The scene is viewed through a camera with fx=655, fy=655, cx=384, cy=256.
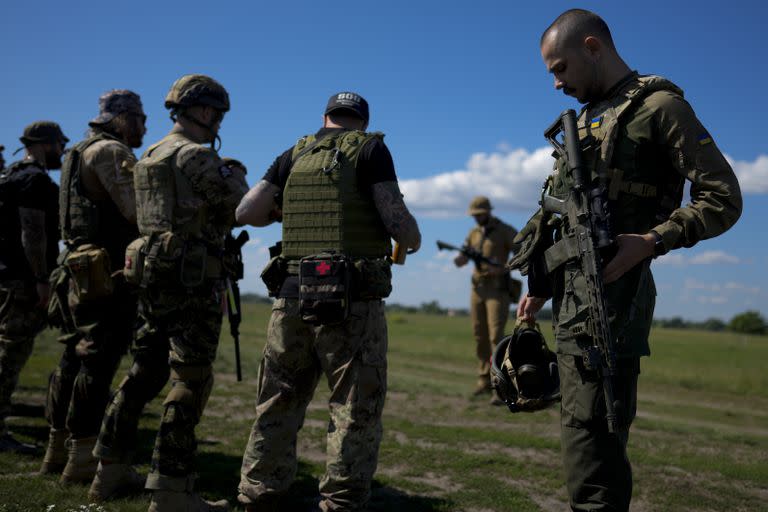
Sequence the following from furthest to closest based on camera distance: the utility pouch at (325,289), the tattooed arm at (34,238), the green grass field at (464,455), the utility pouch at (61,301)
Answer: the tattooed arm at (34,238), the utility pouch at (61,301), the green grass field at (464,455), the utility pouch at (325,289)

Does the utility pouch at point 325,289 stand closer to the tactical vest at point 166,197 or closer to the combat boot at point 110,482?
the tactical vest at point 166,197

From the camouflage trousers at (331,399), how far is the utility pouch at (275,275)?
0.14m

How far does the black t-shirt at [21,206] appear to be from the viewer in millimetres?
6352

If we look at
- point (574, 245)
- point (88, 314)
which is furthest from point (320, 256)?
point (88, 314)

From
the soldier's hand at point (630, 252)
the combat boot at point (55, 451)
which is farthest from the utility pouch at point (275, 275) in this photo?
the combat boot at point (55, 451)

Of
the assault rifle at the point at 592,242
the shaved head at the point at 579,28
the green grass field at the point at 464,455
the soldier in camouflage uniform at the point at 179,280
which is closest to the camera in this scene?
the assault rifle at the point at 592,242

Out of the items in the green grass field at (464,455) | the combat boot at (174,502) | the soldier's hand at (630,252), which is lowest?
the green grass field at (464,455)

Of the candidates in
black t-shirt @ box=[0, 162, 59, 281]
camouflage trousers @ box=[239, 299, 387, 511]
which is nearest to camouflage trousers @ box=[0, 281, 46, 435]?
black t-shirt @ box=[0, 162, 59, 281]

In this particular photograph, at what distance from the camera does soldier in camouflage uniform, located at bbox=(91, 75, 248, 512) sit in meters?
4.30

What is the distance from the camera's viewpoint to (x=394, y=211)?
12.4 ft

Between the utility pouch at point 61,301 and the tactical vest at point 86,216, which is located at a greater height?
the tactical vest at point 86,216

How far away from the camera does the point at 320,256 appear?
375 cm

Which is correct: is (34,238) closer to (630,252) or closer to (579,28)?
(579,28)

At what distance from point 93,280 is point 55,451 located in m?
1.51
